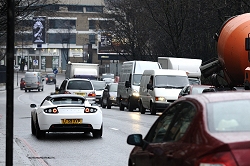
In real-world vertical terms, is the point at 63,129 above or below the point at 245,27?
below

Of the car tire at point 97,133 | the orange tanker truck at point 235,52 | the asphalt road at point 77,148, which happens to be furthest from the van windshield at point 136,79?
the car tire at point 97,133

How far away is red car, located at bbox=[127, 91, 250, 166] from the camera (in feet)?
20.8

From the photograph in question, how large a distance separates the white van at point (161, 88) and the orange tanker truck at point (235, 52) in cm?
685

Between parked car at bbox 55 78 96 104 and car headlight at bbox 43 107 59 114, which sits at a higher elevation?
car headlight at bbox 43 107 59 114

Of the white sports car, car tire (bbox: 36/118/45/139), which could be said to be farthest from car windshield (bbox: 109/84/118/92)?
the white sports car

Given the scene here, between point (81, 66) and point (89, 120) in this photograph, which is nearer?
point (89, 120)

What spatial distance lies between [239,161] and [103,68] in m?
123

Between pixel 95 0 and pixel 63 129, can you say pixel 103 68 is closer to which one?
pixel 95 0

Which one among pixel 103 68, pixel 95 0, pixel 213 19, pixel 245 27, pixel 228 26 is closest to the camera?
pixel 245 27

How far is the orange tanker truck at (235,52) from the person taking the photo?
23980 millimetres

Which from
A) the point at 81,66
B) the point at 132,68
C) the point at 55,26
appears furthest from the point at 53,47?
the point at 132,68

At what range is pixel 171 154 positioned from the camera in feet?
23.4

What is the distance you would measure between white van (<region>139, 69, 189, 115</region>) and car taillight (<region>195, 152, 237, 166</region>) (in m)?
27.8

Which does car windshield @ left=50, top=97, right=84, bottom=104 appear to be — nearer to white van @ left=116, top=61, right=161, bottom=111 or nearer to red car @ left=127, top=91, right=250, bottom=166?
red car @ left=127, top=91, right=250, bottom=166
